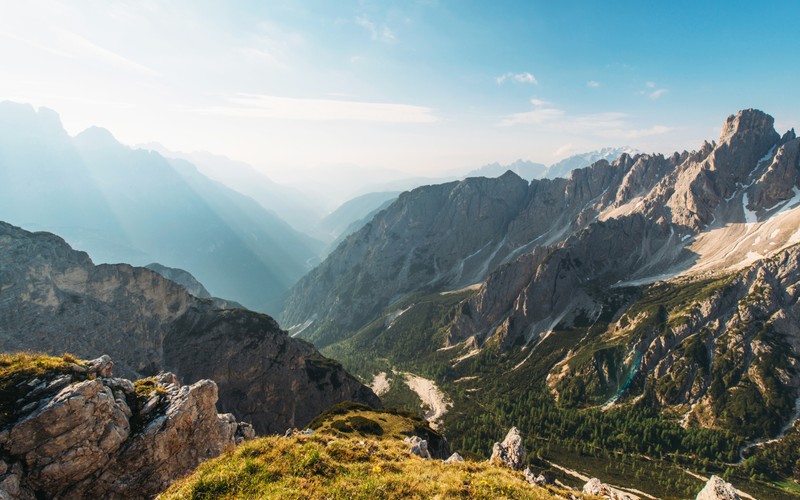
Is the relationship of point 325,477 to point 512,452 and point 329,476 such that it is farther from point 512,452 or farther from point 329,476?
point 512,452

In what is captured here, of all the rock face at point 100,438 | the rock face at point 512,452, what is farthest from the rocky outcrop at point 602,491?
the rock face at point 100,438

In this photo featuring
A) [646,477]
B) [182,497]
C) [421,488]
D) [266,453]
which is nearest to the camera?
[182,497]

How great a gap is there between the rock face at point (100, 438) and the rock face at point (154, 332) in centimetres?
8413

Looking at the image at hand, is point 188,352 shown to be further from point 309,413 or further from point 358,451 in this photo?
point 358,451

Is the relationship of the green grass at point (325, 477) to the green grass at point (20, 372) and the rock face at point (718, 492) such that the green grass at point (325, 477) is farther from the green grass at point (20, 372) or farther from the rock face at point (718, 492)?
the rock face at point (718, 492)

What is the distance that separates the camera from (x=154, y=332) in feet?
393

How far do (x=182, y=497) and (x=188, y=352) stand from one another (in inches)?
4643

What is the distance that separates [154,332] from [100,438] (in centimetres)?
10858

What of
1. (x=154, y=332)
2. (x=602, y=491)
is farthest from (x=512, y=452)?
(x=154, y=332)

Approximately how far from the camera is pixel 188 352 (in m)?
119

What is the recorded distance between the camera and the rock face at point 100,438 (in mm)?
25781

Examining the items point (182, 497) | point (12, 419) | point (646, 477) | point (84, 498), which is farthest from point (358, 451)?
point (646, 477)

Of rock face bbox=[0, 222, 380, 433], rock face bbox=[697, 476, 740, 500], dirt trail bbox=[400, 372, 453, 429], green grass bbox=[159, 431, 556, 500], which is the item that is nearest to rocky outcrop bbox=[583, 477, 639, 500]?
rock face bbox=[697, 476, 740, 500]

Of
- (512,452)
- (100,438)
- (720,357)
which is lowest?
(720,357)
